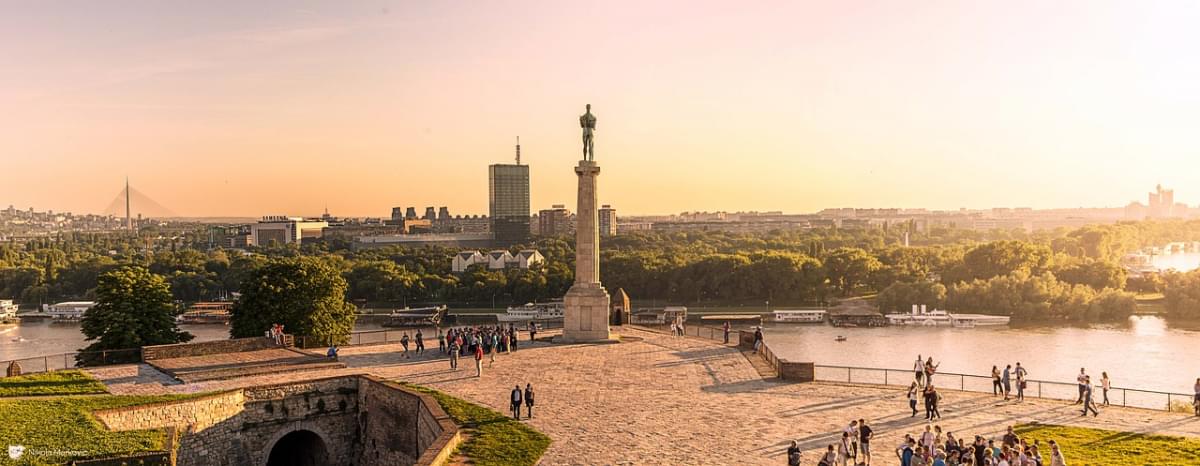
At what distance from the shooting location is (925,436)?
15984 millimetres

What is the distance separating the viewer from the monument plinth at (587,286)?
34188 mm

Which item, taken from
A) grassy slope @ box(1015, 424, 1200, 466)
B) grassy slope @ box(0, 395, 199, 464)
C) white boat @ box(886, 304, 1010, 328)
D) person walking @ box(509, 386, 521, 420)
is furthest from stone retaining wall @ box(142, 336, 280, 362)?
white boat @ box(886, 304, 1010, 328)

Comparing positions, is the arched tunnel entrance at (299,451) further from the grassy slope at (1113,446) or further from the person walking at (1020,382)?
the person walking at (1020,382)

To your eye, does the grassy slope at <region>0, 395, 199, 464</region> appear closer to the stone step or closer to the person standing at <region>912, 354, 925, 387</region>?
the stone step

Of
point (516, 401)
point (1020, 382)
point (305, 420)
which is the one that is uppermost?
point (1020, 382)

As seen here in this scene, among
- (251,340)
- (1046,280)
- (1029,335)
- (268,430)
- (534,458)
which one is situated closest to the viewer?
(534,458)

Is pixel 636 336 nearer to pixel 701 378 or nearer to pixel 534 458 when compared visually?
pixel 701 378

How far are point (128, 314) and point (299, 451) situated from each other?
42.5ft

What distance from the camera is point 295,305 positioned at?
36.8 metres

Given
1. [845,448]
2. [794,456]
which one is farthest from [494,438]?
[845,448]

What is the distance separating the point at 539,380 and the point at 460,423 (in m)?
6.01

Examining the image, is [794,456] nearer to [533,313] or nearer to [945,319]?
[945,319]

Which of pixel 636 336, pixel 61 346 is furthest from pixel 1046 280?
pixel 61 346

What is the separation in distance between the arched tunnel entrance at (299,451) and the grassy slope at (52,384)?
478 centimetres
